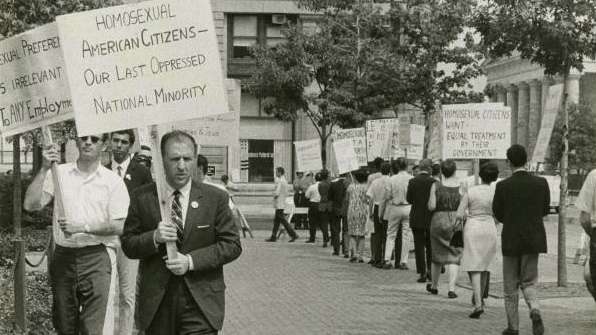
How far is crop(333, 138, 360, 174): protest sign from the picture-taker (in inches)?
959

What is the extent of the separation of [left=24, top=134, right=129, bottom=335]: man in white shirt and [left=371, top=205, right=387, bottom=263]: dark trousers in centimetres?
1184

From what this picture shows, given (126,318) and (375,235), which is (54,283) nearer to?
(126,318)

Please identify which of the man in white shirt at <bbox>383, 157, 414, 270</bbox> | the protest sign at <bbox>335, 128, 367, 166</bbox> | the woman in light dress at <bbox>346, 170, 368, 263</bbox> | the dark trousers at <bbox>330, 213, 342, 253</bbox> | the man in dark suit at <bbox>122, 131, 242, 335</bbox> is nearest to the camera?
the man in dark suit at <bbox>122, 131, 242, 335</bbox>

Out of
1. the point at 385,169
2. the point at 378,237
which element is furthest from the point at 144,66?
the point at 378,237

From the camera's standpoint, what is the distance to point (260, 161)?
159 feet

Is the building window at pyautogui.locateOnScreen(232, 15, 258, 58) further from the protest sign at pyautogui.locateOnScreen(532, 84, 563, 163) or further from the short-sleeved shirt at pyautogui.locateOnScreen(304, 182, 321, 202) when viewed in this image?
the protest sign at pyautogui.locateOnScreen(532, 84, 563, 163)

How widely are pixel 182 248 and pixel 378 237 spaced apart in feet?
45.6

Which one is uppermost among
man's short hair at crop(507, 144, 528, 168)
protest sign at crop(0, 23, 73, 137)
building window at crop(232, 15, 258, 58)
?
building window at crop(232, 15, 258, 58)

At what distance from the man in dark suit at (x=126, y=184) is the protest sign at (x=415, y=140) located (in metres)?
16.5

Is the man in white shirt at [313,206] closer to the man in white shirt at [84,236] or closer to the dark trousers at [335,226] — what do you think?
the dark trousers at [335,226]

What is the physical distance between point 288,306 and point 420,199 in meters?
3.69

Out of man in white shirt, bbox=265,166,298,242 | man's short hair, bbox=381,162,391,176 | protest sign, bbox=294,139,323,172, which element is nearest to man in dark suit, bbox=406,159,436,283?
man's short hair, bbox=381,162,391,176

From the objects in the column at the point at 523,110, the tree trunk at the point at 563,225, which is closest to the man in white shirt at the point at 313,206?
the tree trunk at the point at 563,225

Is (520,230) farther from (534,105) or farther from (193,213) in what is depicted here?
(534,105)
